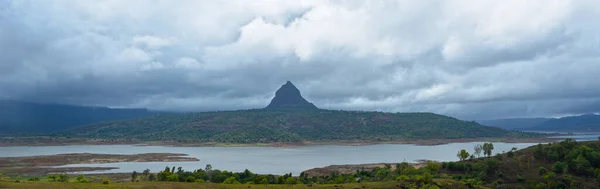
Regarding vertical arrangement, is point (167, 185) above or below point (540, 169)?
below

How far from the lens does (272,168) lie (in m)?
178

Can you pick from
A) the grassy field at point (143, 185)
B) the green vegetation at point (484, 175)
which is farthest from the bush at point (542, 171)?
the grassy field at point (143, 185)

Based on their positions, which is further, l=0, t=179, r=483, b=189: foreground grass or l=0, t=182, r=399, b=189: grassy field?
l=0, t=179, r=483, b=189: foreground grass

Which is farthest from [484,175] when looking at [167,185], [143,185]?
[143,185]

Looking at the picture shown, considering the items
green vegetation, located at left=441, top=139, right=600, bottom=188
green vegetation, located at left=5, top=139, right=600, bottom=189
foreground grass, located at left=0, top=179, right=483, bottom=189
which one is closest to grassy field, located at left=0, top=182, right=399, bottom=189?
foreground grass, located at left=0, top=179, right=483, bottom=189

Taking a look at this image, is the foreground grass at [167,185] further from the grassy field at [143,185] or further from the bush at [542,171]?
the bush at [542,171]

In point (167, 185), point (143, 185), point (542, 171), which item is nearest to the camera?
point (143, 185)

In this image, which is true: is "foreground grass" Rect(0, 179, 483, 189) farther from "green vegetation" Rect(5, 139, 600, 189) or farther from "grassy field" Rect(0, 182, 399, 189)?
"green vegetation" Rect(5, 139, 600, 189)

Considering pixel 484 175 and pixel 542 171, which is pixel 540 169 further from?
pixel 484 175

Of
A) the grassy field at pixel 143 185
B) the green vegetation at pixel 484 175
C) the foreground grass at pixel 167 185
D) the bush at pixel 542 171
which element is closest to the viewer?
the grassy field at pixel 143 185

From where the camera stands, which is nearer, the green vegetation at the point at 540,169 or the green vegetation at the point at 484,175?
the green vegetation at the point at 484,175

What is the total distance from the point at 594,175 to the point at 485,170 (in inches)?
1183

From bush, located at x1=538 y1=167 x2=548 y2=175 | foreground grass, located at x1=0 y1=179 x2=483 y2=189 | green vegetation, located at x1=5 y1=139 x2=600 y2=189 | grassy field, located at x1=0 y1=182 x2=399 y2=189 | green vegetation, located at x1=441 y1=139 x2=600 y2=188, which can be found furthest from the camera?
bush, located at x1=538 y1=167 x2=548 y2=175

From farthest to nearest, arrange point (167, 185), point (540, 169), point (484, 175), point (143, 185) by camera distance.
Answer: point (540, 169) < point (484, 175) < point (167, 185) < point (143, 185)
